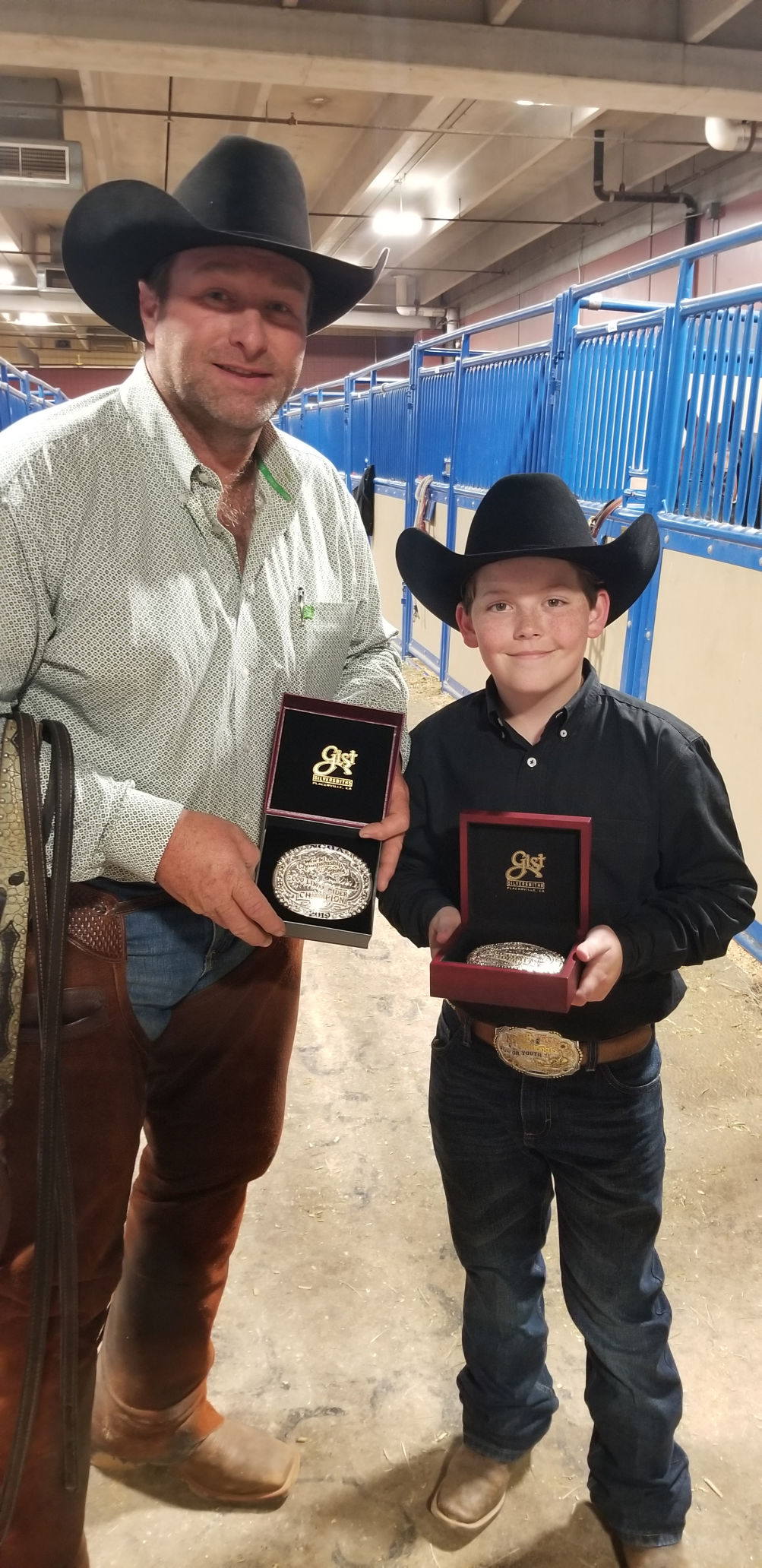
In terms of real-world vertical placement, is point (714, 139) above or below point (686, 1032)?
above

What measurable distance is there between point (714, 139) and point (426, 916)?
29.1ft

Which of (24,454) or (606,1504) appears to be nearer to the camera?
(24,454)

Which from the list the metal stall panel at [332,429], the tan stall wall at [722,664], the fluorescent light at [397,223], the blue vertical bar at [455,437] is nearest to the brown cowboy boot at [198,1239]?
the tan stall wall at [722,664]

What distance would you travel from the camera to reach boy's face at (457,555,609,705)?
140 centimetres

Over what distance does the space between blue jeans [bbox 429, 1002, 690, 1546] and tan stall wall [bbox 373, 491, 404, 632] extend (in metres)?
7.33

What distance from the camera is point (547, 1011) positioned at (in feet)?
4.65

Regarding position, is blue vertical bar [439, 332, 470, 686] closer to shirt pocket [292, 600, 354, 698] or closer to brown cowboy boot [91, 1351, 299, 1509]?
shirt pocket [292, 600, 354, 698]

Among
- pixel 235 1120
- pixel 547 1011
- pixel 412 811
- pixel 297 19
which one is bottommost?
pixel 235 1120

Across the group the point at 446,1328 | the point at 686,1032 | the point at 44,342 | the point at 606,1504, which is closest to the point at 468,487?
the point at 686,1032

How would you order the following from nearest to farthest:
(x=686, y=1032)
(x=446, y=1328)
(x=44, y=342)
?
(x=446, y=1328)
(x=686, y=1032)
(x=44, y=342)

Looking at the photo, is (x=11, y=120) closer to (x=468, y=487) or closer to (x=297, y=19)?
(x=297, y=19)

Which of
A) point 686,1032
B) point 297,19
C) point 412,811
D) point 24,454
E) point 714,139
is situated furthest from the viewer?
point 714,139

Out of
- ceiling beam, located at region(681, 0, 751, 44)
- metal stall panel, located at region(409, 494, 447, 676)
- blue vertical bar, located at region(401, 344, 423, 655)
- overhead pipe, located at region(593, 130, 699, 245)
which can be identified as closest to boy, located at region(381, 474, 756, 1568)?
metal stall panel, located at region(409, 494, 447, 676)

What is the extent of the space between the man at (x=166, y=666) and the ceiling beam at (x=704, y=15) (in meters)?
6.27
